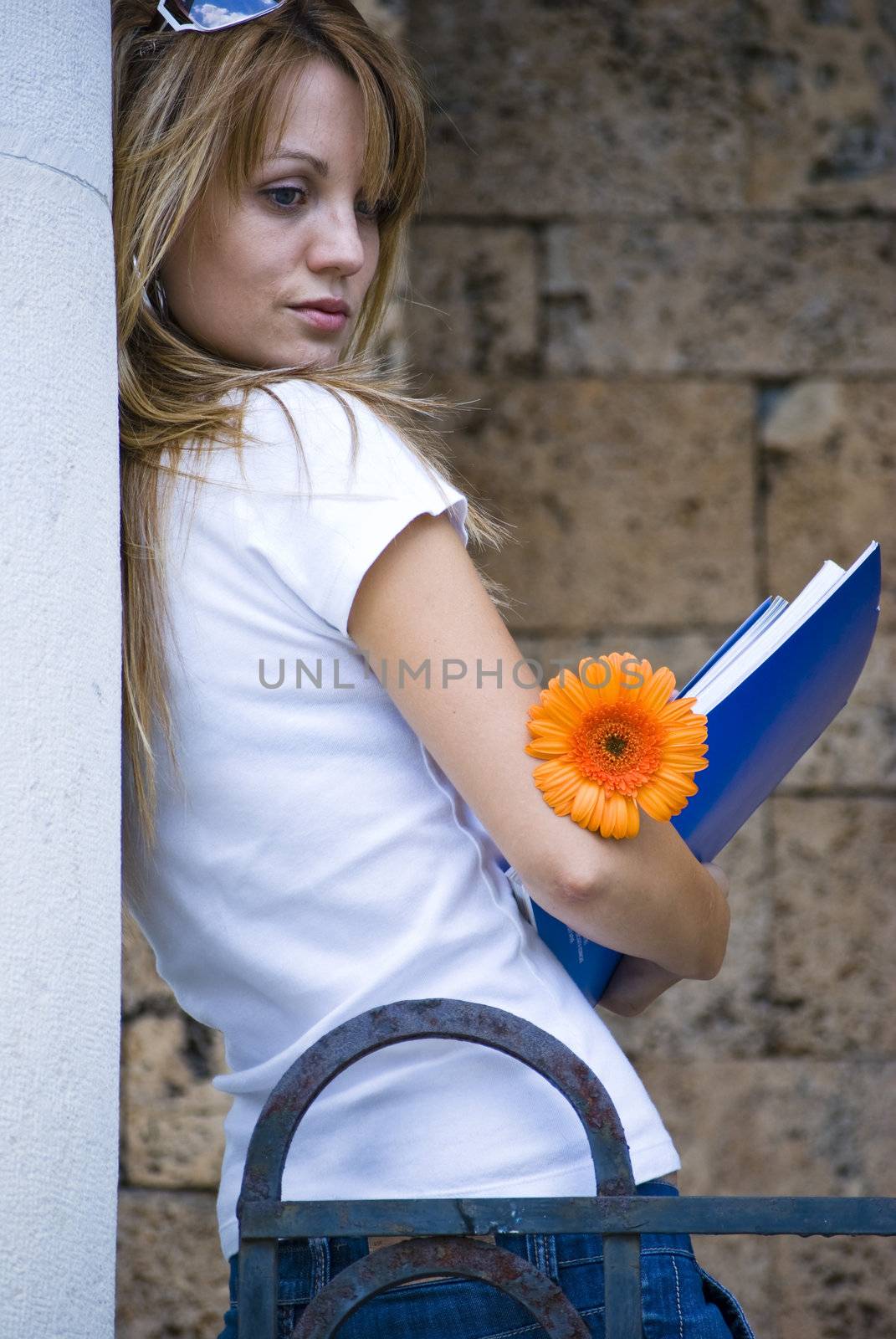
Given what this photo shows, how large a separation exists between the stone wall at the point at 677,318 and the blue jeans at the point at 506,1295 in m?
2.05

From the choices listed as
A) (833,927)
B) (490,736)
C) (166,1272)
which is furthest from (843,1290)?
(490,736)

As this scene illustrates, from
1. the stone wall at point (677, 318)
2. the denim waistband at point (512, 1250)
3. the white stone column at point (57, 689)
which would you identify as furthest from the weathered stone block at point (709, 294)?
the denim waistband at point (512, 1250)

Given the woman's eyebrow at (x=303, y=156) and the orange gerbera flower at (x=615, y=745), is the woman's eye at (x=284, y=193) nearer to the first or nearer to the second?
the woman's eyebrow at (x=303, y=156)

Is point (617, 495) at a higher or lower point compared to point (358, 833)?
higher

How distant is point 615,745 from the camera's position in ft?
3.29

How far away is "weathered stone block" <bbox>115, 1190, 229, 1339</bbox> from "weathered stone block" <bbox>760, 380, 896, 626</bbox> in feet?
6.02

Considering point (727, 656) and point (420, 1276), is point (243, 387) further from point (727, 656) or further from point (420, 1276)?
point (420, 1276)

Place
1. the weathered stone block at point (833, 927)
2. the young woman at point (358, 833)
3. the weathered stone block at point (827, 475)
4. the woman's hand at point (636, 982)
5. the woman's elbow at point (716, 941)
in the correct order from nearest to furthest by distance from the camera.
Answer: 1. the young woman at point (358, 833)
2. the woman's elbow at point (716, 941)
3. the woman's hand at point (636, 982)
4. the weathered stone block at point (833, 927)
5. the weathered stone block at point (827, 475)

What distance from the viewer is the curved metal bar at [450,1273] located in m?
0.89

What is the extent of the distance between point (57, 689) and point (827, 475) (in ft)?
8.00

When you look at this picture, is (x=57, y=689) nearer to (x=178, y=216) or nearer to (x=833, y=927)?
(x=178, y=216)

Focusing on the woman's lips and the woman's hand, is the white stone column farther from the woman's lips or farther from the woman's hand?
the woman's hand

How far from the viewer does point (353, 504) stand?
1.01m

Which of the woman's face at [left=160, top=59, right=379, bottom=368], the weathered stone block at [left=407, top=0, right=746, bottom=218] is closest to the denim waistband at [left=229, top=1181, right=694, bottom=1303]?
the woman's face at [left=160, top=59, right=379, bottom=368]
